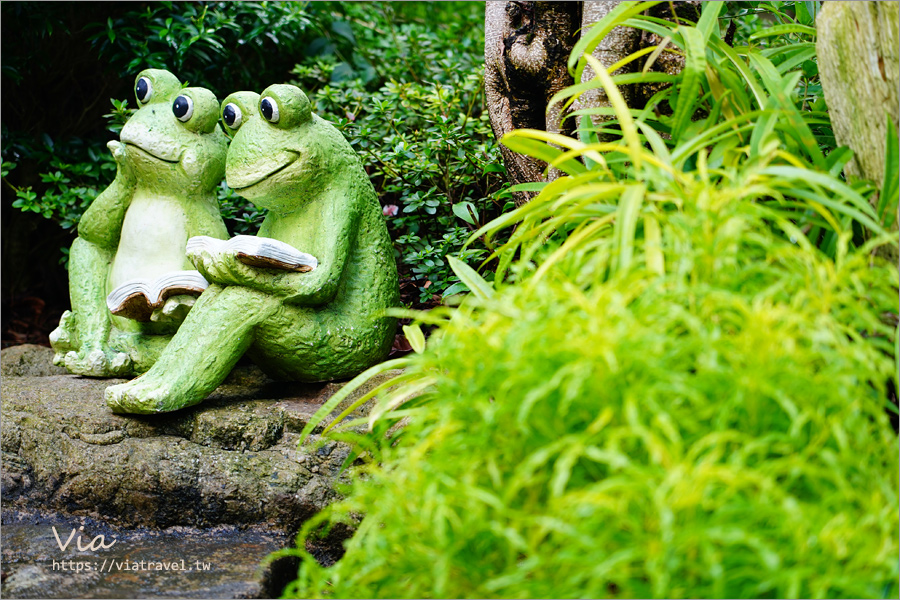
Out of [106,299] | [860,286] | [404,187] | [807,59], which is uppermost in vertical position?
[807,59]

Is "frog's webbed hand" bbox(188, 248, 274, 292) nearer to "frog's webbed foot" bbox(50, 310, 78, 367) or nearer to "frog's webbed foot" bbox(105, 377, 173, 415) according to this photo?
"frog's webbed foot" bbox(105, 377, 173, 415)

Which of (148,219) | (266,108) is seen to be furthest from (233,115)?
(148,219)

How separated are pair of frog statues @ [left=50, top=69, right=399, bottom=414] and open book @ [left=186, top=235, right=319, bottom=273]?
24 mm

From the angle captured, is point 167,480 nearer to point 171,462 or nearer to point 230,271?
point 171,462

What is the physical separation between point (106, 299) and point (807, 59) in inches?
A: 92.3

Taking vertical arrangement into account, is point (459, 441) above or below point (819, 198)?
below

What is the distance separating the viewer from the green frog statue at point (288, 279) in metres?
2.31

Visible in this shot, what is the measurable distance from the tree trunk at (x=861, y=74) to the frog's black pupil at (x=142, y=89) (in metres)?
2.05

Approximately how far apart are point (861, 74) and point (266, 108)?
5.32 feet

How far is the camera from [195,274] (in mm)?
2525

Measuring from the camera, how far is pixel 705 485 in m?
1.14

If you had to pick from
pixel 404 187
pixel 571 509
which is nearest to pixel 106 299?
pixel 404 187

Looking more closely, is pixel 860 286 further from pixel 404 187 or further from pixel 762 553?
pixel 404 187

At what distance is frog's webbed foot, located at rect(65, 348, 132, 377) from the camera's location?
2635 mm
